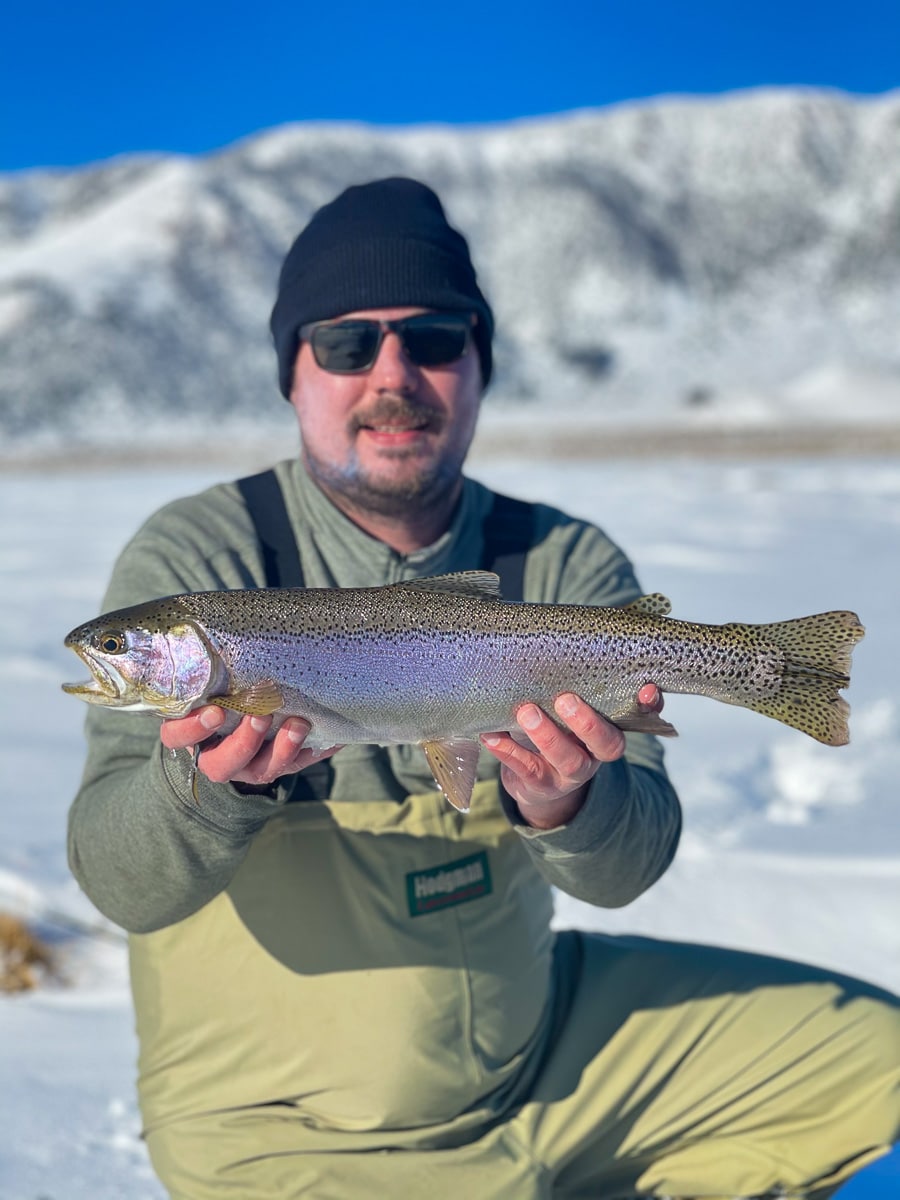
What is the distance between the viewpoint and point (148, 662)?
2502 mm

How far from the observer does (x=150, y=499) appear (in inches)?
742

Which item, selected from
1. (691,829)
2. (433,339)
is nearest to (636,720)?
(433,339)

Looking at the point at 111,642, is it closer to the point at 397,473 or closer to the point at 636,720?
the point at 397,473

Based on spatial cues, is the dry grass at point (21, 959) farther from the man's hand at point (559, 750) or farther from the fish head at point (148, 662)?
the man's hand at point (559, 750)

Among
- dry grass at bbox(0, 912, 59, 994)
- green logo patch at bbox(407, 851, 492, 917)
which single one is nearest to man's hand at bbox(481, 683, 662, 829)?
green logo patch at bbox(407, 851, 492, 917)

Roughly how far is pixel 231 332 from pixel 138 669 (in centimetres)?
7844

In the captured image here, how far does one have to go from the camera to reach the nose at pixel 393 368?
3.31m

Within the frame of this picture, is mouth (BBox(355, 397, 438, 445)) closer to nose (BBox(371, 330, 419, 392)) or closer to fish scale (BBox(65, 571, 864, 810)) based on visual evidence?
nose (BBox(371, 330, 419, 392))

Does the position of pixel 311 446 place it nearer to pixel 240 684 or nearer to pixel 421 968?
pixel 240 684

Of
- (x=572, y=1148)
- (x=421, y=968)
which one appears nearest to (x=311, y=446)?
(x=421, y=968)

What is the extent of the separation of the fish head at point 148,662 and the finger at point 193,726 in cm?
4

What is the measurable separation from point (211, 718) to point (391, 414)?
1.18 meters

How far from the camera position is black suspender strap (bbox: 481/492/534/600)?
3443 mm

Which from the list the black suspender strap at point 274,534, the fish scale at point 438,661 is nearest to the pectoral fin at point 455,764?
the fish scale at point 438,661
